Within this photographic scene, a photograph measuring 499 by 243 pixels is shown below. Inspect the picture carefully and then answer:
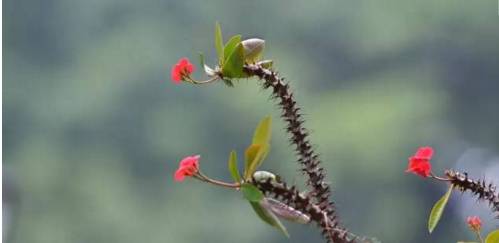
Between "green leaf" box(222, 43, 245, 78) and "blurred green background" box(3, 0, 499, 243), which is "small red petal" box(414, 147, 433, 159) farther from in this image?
"blurred green background" box(3, 0, 499, 243)

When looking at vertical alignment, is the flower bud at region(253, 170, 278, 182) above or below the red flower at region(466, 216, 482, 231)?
above

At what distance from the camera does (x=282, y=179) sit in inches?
14.2

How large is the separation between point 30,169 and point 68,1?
3.65 ft

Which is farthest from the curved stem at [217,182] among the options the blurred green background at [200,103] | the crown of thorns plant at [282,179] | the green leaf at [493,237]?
the blurred green background at [200,103]

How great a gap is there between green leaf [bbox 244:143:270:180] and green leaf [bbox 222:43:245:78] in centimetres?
4

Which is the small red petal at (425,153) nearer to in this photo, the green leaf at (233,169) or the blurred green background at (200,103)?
the green leaf at (233,169)

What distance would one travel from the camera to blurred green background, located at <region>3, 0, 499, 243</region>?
5.88 metres

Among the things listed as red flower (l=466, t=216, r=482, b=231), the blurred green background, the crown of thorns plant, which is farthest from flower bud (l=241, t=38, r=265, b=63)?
the blurred green background

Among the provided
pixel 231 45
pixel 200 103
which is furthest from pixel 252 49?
pixel 200 103

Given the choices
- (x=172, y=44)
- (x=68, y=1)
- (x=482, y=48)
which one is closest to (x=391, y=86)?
(x=482, y=48)

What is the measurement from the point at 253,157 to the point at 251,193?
15 millimetres

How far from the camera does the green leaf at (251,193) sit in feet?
1.14

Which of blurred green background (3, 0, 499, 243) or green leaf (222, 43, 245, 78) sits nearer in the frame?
green leaf (222, 43, 245, 78)

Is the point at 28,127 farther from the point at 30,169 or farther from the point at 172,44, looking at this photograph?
the point at 172,44
